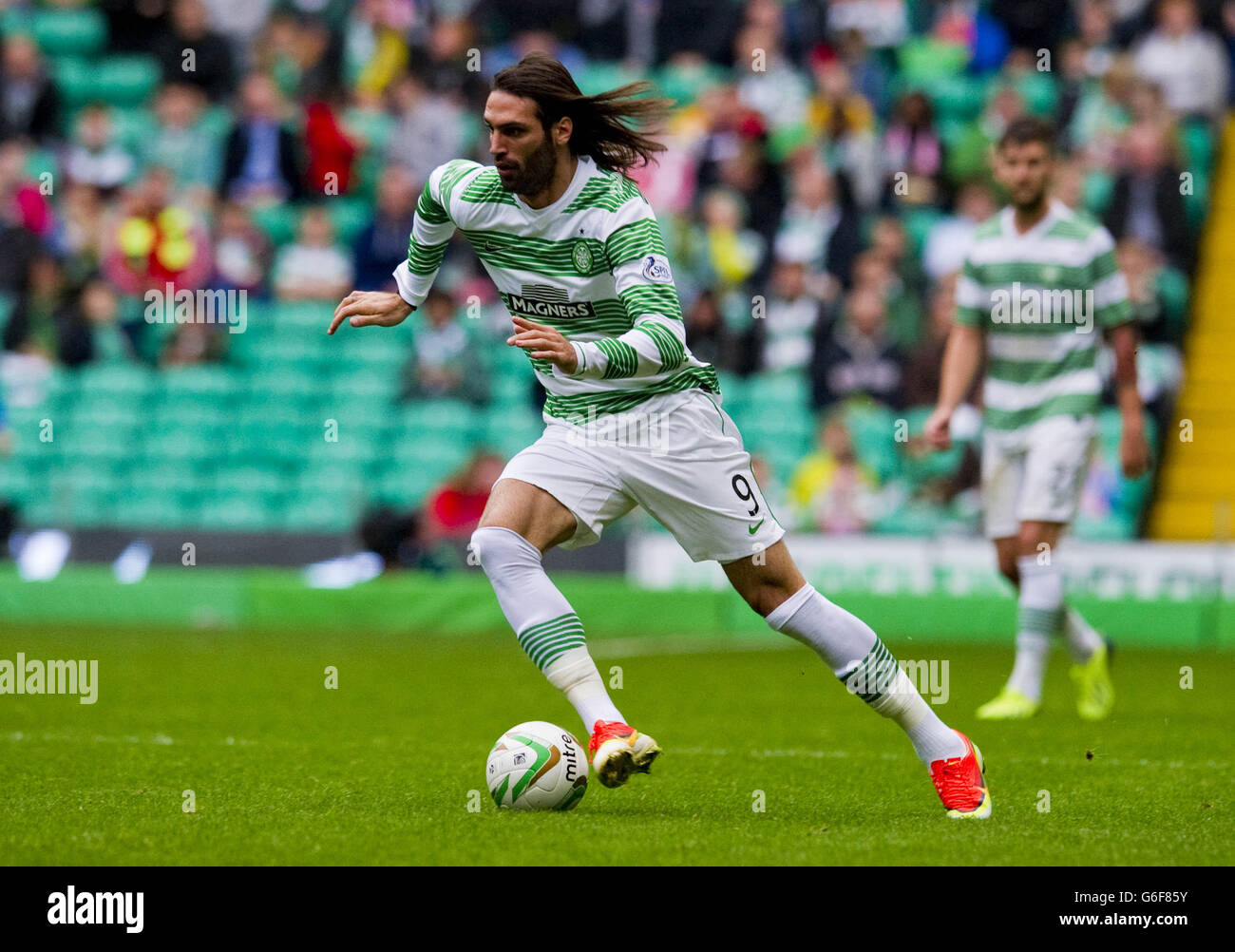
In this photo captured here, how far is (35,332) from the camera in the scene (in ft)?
56.9

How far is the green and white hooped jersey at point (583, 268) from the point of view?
585 centimetres

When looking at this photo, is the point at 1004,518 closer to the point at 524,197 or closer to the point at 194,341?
the point at 524,197

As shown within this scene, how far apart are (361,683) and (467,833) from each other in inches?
209

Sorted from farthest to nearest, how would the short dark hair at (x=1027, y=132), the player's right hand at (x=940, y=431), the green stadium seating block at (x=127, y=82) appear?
the green stadium seating block at (x=127, y=82), the short dark hair at (x=1027, y=132), the player's right hand at (x=940, y=431)

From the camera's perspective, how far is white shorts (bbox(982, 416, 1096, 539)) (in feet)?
29.8

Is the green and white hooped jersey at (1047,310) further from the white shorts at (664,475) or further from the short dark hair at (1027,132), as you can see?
the white shorts at (664,475)

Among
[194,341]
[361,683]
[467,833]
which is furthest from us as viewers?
[194,341]

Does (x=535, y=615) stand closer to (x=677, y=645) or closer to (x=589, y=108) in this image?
(x=589, y=108)

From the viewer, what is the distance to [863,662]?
595 centimetres

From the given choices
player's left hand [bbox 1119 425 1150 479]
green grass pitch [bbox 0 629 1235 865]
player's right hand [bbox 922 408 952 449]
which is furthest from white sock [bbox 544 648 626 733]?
player's left hand [bbox 1119 425 1150 479]

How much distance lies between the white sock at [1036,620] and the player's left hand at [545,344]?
4.38 metres
